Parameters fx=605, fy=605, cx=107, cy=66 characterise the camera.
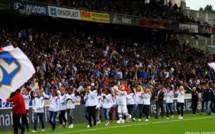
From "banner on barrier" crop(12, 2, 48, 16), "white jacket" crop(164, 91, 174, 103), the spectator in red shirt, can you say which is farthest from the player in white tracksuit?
"banner on barrier" crop(12, 2, 48, 16)

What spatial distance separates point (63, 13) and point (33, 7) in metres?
3.47

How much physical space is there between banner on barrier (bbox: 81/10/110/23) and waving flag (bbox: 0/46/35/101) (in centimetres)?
2340

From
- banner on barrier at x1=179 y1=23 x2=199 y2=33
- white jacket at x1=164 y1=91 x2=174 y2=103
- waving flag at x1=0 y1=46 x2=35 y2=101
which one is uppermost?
banner on barrier at x1=179 y1=23 x2=199 y2=33

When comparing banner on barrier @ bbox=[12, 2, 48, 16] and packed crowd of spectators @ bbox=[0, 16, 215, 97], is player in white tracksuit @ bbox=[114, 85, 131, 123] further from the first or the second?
banner on barrier @ bbox=[12, 2, 48, 16]

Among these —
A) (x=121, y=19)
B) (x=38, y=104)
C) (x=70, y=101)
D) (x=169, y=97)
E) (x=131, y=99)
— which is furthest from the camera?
(x=121, y=19)

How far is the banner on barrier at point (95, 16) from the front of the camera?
42.9 meters

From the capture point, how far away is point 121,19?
4741 cm

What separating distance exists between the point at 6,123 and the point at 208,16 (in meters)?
47.7

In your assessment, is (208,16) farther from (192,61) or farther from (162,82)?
(162,82)

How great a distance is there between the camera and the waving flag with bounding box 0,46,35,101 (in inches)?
747

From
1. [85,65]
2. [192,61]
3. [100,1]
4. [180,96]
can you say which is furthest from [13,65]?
[192,61]

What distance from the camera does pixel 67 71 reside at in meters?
35.7

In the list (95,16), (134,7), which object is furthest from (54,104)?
(134,7)

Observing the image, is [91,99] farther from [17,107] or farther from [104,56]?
[104,56]
